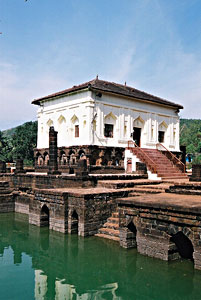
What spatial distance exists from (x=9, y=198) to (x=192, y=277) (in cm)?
1251

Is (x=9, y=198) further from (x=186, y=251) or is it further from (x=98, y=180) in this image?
(x=186, y=251)

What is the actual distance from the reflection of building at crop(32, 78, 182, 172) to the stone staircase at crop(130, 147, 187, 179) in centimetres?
142

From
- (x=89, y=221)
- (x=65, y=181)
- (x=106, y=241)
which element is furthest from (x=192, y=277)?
(x=65, y=181)

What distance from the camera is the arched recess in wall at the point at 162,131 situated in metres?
24.2

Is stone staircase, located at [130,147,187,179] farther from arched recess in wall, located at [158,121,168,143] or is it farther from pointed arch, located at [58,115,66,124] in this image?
pointed arch, located at [58,115,66,124]

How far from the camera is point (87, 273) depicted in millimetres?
7688

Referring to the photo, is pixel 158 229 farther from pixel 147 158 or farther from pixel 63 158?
pixel 63 158

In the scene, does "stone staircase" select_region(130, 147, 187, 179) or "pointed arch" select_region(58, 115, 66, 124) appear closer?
"stone staircase" select_region(130, 147, 187, 179)

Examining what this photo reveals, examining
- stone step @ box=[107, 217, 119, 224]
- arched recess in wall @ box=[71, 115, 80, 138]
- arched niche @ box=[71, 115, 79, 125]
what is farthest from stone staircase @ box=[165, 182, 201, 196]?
arched niche @ box=[71, 115, 79, 125]

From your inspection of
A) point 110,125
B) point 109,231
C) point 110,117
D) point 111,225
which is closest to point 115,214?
point 111,225

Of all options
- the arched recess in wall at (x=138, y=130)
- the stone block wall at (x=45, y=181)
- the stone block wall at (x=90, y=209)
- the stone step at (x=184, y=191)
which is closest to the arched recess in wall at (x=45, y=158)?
the stone block wall at (x=45, y=181)

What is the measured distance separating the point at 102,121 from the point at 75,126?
6.77 feet

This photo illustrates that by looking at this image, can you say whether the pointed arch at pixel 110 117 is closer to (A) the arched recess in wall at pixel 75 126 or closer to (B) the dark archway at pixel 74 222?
(A) the arched recess in wall at pixel 75 126

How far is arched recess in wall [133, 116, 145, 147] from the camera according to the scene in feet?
74.1
